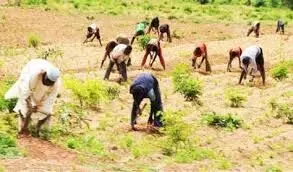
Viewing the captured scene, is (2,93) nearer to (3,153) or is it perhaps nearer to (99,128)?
(99,128)

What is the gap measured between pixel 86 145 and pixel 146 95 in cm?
167

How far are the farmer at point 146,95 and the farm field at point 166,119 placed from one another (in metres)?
0.27

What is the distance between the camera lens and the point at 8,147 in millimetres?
9500

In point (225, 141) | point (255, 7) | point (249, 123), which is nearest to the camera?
point (225, 141)

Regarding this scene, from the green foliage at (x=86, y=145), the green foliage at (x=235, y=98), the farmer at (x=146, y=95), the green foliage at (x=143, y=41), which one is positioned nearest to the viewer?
the green foliage at (x=86, y=145)

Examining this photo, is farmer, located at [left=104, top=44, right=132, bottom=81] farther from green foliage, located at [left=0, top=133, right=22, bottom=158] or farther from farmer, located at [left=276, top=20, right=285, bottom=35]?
farmer, located at [left=276, top=20, right=285, bottom=35]

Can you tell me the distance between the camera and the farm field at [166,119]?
9981 millimetres

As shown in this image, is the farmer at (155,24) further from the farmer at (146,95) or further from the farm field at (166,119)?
the farmer at (146,95)

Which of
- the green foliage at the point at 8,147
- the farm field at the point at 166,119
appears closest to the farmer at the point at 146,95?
the farm field at the point at 166,119

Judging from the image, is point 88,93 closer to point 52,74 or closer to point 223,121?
point 223,121

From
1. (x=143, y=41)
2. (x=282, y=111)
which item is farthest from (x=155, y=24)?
(x=282, y=111)

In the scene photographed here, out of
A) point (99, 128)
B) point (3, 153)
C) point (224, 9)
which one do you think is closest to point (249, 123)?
point (99, 128)

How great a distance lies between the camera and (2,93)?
12.6 meters

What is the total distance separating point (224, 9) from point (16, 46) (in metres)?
18.7
